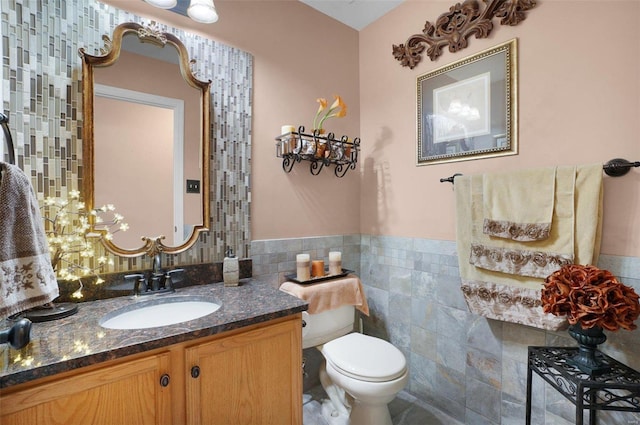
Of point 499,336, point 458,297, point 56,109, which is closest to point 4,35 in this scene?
point 56,109

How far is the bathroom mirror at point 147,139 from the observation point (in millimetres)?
1276

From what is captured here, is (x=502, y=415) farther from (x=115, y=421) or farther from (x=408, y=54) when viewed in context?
(x=408, y=54)

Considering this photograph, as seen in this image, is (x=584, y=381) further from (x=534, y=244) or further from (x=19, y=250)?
(x=19, y=250)

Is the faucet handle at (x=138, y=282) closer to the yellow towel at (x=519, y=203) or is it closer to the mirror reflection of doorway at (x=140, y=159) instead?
the mirror reflection of doorway at (x=140, y=159)

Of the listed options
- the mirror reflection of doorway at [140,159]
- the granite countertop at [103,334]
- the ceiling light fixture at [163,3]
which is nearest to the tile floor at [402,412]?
the granite countertop at [103,334]

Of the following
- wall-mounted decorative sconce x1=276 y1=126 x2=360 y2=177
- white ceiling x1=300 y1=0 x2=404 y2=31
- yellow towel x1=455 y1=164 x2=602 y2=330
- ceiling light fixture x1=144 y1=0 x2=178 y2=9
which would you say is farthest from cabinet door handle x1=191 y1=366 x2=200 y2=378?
white ceiling x1=300 y1=0 x2=404 y2=31

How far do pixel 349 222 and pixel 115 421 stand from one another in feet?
5.34

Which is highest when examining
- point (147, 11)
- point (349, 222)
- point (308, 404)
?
point (147, 11)

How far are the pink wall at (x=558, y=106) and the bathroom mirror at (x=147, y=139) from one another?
1245 mm

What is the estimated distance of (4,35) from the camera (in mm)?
1091

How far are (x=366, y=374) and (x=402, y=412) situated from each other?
667 mm

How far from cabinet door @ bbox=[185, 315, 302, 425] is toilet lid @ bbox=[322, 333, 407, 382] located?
292 millimetres

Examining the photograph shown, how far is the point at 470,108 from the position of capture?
1594mm

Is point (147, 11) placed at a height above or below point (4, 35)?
above
